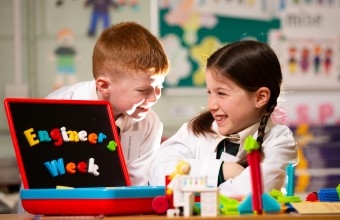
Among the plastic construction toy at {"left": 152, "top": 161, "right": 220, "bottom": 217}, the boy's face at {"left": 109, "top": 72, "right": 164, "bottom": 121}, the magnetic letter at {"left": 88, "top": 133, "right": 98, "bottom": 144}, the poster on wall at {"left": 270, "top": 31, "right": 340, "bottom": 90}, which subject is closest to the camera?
the plastic construction toy at {"left": 152, "top": 161, "right": 220, "bottom": 217}

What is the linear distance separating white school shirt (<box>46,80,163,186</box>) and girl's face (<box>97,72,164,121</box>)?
6cm

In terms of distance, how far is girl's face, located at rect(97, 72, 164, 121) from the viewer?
159cm

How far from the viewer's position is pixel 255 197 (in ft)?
2.71

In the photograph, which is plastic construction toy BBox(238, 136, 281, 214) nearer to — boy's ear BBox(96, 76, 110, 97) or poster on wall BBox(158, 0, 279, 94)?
boy's ear BBox(96, 76, 110, 97)

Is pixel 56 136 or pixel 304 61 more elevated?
pixel 56 136

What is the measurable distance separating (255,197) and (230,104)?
55cm

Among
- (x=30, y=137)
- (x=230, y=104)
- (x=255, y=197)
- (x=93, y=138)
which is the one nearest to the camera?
(x=255, y=197)

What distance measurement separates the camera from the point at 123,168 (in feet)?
4.05

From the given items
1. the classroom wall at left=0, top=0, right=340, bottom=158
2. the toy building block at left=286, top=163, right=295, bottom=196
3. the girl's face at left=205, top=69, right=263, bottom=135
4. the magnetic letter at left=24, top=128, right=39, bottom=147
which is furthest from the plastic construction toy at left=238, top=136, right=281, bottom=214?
the classroom wall at left=0, top=0, right=340, bottom=158

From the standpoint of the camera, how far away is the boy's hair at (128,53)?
1.61m

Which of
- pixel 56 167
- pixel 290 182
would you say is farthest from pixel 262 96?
pixel 56 167

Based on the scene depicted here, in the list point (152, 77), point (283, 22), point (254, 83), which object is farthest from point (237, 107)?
point (283, 22)

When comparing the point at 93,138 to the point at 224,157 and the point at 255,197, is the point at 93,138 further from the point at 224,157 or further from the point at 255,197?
the point at 255,197

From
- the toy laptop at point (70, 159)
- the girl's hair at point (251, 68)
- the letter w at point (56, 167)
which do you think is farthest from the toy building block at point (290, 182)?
the letter w at point (56, 167)
